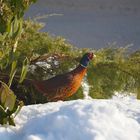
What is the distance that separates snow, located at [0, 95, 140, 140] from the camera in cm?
90

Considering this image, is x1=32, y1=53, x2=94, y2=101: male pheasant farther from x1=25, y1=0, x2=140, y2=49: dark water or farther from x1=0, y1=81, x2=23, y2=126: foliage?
x1=25, y1=0, x2=140, y2=49: dark water

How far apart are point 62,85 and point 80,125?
1.55 feet

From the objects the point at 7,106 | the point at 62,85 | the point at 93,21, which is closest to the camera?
the point at 7,106

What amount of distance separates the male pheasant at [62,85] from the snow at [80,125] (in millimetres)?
366

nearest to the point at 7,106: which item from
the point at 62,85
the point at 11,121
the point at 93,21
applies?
the point at 11,121

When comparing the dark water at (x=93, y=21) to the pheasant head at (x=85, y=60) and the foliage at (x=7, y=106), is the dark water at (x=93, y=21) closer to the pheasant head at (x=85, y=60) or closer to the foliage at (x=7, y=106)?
the pheasant head at (x=85, y=60)

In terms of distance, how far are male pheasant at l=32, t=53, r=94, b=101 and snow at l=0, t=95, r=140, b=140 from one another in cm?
37

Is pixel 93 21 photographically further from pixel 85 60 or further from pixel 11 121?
pixel 11 121

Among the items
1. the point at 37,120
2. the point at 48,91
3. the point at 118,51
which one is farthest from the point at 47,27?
the point at 37,120

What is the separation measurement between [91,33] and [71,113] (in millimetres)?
2786

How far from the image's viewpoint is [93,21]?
3.94 metres

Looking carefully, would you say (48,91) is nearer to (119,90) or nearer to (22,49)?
(22,49)

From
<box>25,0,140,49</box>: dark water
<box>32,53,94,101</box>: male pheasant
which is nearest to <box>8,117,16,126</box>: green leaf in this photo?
<box>32,53,94,101</box>: male pheasant

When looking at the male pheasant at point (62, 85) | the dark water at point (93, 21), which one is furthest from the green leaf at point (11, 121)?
the dark water at point (93, 21)
